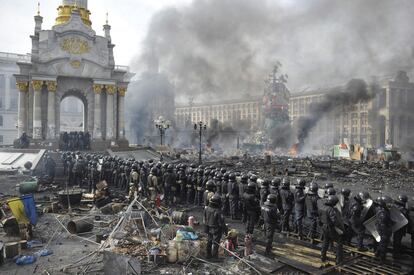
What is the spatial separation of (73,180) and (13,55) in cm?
5062

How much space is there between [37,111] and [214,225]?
100 ft

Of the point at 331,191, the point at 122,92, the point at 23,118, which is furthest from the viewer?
the point at 122,92

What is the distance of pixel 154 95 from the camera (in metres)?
75.8

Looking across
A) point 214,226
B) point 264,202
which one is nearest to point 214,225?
point 214,226

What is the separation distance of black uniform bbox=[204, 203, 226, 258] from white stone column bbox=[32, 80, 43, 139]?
2988 centimetres

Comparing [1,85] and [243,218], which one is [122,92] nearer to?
[243,218]

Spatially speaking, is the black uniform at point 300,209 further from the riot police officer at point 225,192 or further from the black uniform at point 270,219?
the riot police officer at point 225,192

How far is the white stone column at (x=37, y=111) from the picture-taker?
33094 mm

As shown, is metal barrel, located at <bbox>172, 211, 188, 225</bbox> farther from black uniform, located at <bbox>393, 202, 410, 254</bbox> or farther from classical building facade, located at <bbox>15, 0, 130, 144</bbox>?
classical building facade, located at <bbox>15, 0, 130, 144</bbox>

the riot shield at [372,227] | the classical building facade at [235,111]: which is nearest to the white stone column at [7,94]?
the classical building facade at [235,111]

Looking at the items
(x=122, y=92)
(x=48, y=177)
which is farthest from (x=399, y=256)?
(x=122, y=92)

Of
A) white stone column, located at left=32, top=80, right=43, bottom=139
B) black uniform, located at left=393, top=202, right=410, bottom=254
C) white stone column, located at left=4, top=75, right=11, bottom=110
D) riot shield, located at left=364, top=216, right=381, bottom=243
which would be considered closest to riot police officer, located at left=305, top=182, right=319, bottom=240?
riot shield, located at left=364, top=216, right=381, bottom=243

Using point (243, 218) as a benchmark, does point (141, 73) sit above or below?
above

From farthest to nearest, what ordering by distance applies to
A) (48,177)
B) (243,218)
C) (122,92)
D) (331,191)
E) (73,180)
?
(122,92) < (48,177) < (73,180) < (243,218) < (331,191)
